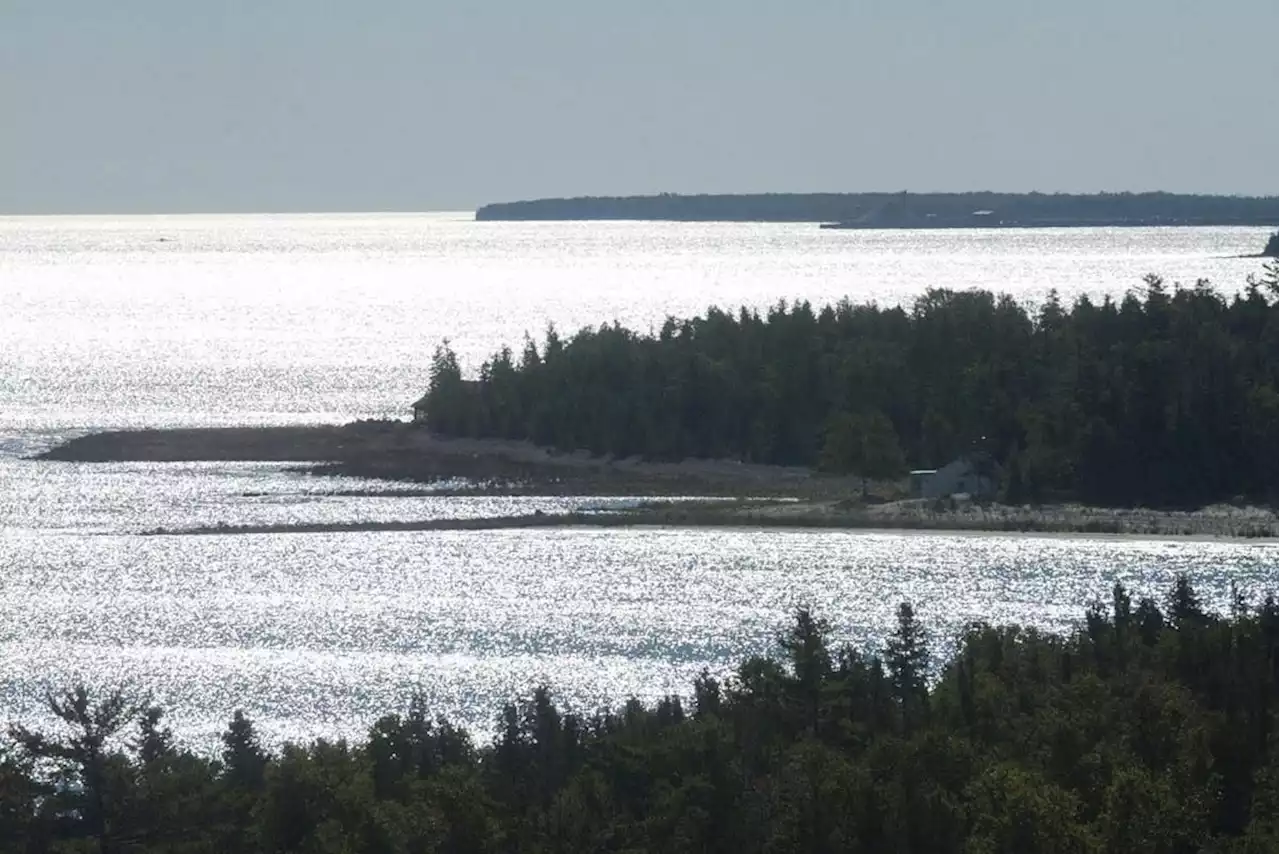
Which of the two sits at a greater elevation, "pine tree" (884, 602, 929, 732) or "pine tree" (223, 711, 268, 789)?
"pine tree" (884, 602, 929, 732)

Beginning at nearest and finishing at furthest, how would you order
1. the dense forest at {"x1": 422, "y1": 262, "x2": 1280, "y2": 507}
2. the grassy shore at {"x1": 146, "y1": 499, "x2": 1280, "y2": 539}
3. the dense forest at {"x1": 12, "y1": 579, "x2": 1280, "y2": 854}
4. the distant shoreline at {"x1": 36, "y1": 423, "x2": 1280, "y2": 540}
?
the dense forest at {"x1": 12, "y1": 579, "x2": 1280, "y2": 854}, the grassy shore at {"x1": 146, "y1": 499, "x2": 1280, "y2": 539}, the distant shoreline at {"x1": 36, "y1": 423, "x2": 1280, "y2": 540}, the dense forest at {"x1": 422, "y1": 262, "x2": 1280, "y2": 507}

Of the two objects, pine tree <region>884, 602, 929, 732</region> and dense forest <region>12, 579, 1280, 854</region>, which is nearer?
dense forest <region>12, 579, 1280, 854</region>

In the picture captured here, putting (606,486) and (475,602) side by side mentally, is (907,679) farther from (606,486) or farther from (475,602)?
(606,486)

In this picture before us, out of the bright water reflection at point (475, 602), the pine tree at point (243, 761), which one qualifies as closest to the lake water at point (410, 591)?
the bright water reflection at point (475, 602)

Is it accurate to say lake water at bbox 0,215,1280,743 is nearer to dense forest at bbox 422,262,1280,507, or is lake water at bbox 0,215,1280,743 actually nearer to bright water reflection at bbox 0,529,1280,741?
bright water reflection at bbox 0,529,1280,741

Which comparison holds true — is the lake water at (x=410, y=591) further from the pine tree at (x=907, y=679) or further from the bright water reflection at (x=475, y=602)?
the pine tree at (x=907, y=679)

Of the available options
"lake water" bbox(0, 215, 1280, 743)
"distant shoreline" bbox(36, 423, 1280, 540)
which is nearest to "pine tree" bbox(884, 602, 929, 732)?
"lake water" bbox(0, 215, 1280, 743)

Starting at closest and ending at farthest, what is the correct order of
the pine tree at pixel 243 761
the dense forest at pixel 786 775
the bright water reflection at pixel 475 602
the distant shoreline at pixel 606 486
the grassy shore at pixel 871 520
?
the dense forest at pixel 786 775 < the pine tree at pixel 243 761 < the bright water reflection at pixel 475 602 < the grassy shore at pixel 871 520 < the distant shoreline at pixel 606 486
